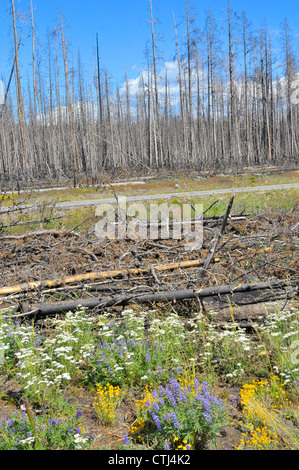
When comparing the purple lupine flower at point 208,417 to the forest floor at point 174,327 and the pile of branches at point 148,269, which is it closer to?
the forest floor at point 174,327

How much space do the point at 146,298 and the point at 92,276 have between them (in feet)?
3.58

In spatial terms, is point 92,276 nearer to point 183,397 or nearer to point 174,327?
point 174,327

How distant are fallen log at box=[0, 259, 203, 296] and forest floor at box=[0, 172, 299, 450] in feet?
0.19

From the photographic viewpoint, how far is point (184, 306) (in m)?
5.23

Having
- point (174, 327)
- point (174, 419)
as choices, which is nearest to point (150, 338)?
point (174, 327)

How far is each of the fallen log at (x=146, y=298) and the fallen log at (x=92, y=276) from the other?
0.46m

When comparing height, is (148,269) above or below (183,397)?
above

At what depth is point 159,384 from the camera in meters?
3.54

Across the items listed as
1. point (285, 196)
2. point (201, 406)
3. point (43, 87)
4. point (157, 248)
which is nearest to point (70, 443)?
point (201, 406)

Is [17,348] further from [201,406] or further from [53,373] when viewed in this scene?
[201,406]

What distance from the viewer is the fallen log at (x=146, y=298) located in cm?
492

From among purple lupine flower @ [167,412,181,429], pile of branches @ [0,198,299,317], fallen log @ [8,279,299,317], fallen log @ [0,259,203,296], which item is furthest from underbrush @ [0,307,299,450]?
fallen log @ [0,259,203,296]

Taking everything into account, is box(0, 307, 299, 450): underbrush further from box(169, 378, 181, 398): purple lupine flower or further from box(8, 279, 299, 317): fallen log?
box(8, 279, 299, 317): fallen log
